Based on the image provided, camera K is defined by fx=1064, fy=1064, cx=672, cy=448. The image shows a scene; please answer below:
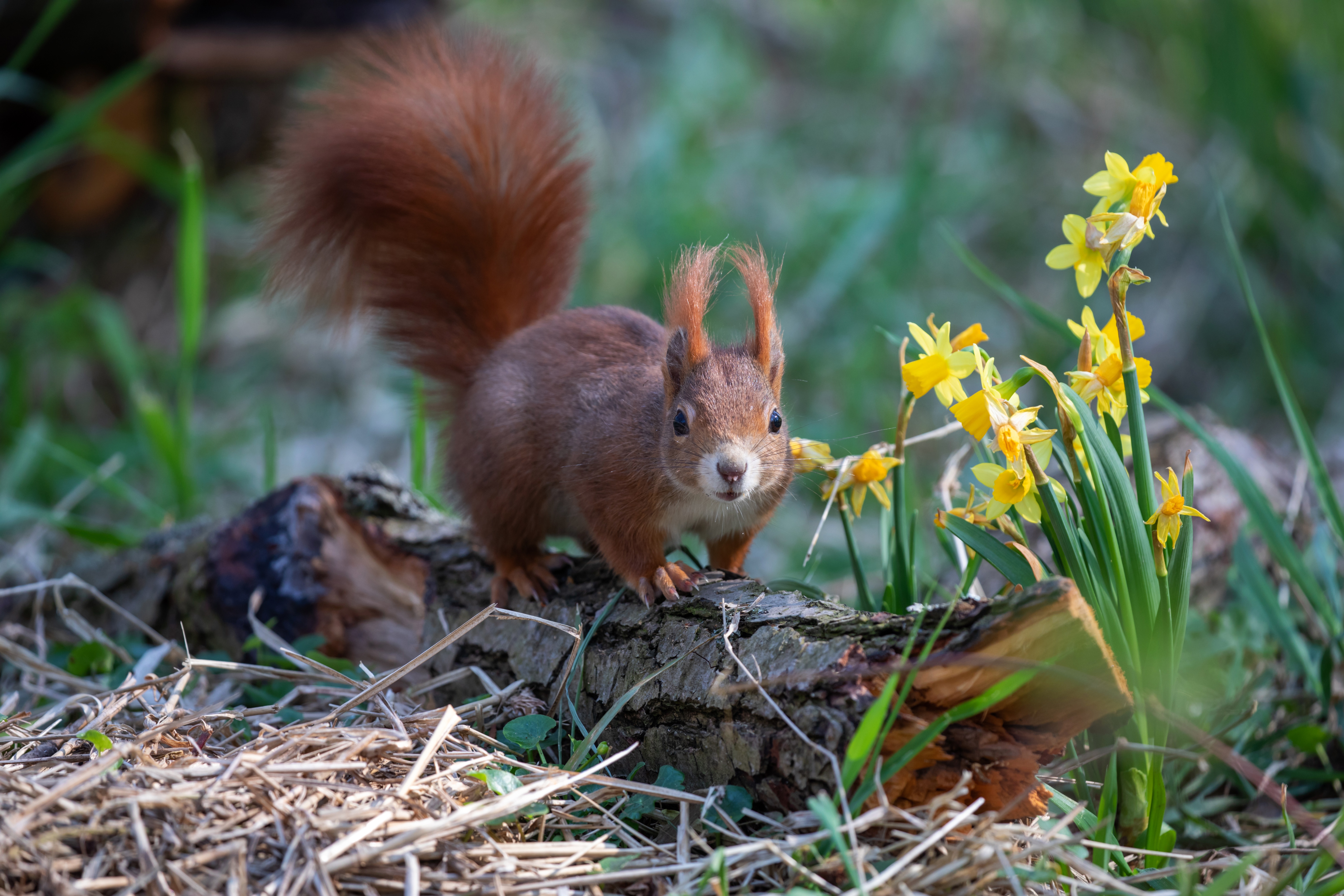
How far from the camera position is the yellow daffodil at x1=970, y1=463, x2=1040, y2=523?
181 cm

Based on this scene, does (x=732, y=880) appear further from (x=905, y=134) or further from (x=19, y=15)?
(x=905, y=134)

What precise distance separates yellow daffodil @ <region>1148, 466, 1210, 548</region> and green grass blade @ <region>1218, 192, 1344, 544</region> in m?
0.67

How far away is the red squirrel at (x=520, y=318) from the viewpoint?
2.33 meters

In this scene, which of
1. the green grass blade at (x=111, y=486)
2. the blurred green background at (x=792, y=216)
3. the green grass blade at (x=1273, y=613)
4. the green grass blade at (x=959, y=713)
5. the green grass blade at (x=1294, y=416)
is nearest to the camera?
the green grass blade at (x=959, y=713)

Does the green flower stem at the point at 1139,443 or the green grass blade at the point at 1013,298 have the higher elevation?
the green grass blade at the point at 1013,298

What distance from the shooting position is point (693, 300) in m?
2.30

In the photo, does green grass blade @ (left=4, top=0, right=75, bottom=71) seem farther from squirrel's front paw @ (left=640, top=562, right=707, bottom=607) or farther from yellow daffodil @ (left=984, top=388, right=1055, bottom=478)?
yellow daffodil @ (left=984, top=388, right=1055, bottom=478)

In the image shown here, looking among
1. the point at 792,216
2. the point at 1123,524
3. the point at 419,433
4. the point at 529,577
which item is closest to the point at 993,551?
the point at 1123,524

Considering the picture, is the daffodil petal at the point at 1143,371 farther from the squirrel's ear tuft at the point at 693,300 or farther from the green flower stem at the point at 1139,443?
the squirrel's ear tuft at the point at 693,300

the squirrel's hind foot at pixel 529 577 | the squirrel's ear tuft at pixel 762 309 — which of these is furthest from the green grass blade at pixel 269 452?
the squirrel's ear tuft at pixel 762 309

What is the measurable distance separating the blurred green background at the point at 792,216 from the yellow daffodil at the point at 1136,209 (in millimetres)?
2160

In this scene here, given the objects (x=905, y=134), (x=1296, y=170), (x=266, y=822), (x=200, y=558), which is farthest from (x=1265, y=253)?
(x=266, y=822)

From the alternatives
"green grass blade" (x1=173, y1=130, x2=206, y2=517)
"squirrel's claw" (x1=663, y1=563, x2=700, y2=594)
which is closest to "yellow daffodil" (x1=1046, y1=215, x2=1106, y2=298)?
"squirrel's claw" (x1=663, y1=563, x2=700, y2=594)

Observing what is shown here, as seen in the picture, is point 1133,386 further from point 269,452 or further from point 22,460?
point 22,460
